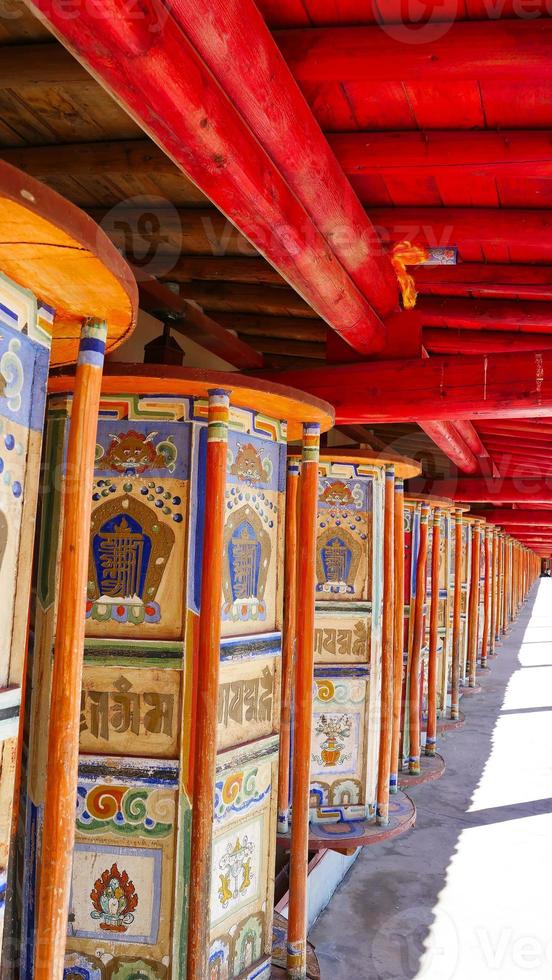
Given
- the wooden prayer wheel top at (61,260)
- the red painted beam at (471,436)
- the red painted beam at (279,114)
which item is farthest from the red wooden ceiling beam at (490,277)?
the wooden prayer wheel top at (61,260)

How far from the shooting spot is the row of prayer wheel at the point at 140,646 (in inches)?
69.6

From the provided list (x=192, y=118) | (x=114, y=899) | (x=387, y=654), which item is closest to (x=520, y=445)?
(x=387, y=654)

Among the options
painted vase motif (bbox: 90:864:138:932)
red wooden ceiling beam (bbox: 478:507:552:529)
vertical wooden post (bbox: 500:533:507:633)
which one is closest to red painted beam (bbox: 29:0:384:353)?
painted vase motif (bbox: 90:864:138:932)

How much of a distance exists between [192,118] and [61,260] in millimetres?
419

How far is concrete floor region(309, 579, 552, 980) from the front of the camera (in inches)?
164

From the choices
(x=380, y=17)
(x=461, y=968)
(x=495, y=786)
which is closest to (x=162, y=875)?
(x=461, y=968)

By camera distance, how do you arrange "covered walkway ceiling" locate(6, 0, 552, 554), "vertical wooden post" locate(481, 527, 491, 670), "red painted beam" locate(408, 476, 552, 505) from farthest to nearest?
"vertical wooden post" locate(481, 527, 491, 670)
"red painted beam" locate(408, 476, 552, 505)
"covered walkway ceiling" locate(6, 0, 552, 554)

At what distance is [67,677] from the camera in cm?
177

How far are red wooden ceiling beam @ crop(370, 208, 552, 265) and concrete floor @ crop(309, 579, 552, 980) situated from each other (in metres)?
3.56

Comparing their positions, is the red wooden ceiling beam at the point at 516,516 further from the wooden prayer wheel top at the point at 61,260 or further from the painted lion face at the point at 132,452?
the wooden prayer wheel top at the point at 61,260

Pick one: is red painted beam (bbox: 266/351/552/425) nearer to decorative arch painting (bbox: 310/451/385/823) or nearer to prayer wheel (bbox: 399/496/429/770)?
decorative arch painting (bbox: 310/451/385/823)

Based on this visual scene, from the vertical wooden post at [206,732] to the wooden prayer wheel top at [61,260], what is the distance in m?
0.97

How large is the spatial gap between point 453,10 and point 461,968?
428cm

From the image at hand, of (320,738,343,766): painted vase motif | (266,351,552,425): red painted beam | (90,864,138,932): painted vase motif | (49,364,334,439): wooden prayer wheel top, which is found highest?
(266,351,552,425): red painted beam
